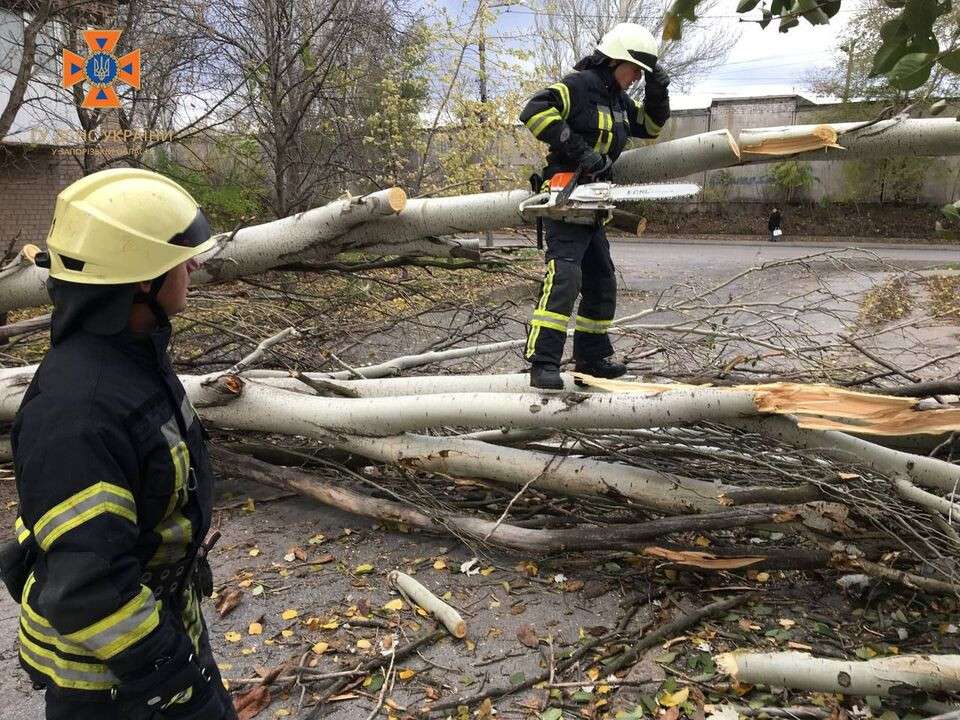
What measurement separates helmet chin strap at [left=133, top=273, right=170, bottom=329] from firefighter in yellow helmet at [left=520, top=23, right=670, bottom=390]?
70.9 inches

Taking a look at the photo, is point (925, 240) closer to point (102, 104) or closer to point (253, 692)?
point (102, 104)

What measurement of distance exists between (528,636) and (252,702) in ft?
3.32

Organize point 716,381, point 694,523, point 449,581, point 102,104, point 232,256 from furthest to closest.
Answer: point 102,104, point 232,256, point 716,381, point 449,581, point 694,523

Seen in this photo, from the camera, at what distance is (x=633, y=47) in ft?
11.2

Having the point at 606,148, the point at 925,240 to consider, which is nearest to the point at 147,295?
the point at 606,148

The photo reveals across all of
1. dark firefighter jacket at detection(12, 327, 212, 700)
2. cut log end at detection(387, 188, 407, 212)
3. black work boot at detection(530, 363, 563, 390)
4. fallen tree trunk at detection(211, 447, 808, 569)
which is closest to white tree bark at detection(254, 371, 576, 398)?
black work boot at detection(530, 363, 563, 390)

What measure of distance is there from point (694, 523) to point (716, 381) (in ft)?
2.68

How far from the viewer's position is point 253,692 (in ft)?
7.95

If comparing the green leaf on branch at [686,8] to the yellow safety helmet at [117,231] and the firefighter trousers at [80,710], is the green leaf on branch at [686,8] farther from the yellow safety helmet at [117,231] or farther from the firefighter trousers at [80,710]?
the firefighter trousers at [80,710]

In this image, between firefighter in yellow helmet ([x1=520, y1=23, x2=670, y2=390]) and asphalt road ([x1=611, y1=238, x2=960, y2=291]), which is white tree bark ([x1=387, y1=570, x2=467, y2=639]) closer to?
firefighter in yellow helmet ([x1=520, y1=23, x2=670, y2=390])

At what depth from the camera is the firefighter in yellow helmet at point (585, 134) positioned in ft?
10.9

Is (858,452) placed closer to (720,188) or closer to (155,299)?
(155,299)

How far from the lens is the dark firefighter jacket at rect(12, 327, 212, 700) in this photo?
1260 millimetres

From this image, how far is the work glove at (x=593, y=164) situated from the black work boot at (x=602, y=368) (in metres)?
0.99
